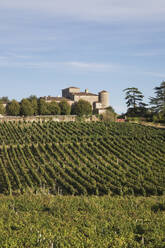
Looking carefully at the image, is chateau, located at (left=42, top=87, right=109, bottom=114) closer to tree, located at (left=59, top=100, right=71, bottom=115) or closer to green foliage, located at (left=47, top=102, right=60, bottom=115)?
tree, located at (left=59, top=100, right=71, bottom=115)

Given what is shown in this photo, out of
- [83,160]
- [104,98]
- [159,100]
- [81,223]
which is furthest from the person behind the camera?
[104,98]

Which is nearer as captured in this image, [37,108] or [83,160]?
[83,160]

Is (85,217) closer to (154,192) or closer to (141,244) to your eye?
(141,244)

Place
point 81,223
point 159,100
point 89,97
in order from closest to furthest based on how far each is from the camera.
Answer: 1. point 81,223
2. point 159,100
3. point 89,97

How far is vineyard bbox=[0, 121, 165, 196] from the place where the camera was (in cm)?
2026

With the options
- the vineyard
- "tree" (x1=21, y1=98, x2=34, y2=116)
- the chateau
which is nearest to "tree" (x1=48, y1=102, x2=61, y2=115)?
"tree" (x1=21, y1=98, x2=34, y2=116)

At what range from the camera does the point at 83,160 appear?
2731 centimetres

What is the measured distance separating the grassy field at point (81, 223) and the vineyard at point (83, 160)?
13.3 ft

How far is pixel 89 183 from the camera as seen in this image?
20.5 m

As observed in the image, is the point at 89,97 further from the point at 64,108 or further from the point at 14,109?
the point at 14,109

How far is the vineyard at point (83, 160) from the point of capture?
66.5 feet

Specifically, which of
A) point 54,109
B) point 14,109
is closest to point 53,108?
point 54,109

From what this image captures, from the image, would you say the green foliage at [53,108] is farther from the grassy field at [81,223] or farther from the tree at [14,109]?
the grassy field at [81,223]

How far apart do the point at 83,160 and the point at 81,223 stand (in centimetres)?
1583
